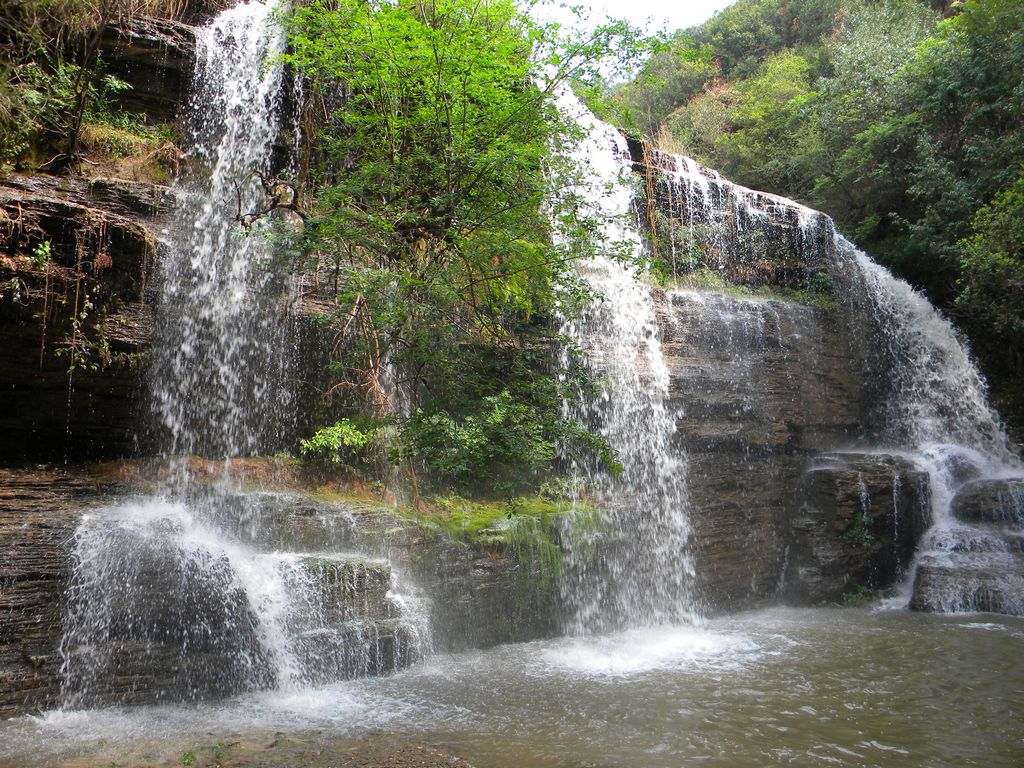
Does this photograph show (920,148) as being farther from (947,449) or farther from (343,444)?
(343,444)

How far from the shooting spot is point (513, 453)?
6660 mm

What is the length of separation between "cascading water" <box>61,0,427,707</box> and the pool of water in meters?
0.35

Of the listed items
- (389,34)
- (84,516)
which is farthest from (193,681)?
(389,34)

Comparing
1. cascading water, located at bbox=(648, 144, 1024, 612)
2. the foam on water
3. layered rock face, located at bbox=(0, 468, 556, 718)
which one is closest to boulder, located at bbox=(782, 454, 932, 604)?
cascading water, located at bbox=(648, 144, 1024, 612)

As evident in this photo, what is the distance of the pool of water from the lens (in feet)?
16.1

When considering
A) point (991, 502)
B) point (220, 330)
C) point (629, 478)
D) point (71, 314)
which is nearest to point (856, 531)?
point (991, 502)

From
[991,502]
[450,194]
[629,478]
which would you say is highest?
[450,194]

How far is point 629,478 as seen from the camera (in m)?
10.9

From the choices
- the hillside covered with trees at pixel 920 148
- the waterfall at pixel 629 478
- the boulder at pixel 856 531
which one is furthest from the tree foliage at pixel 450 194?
the boulder at pixel 856 531

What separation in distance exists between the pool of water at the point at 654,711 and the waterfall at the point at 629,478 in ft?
4.95

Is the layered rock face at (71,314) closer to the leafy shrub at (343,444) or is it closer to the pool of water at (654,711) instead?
the leafy shrub at (343,444)

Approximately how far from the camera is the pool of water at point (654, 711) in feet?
16.1

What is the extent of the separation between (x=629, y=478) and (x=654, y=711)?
5296 mm

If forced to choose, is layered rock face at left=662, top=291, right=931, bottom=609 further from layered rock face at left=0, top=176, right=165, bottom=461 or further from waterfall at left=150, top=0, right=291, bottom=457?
layered rock face at left=0, top=176, right=165, bottom=461
